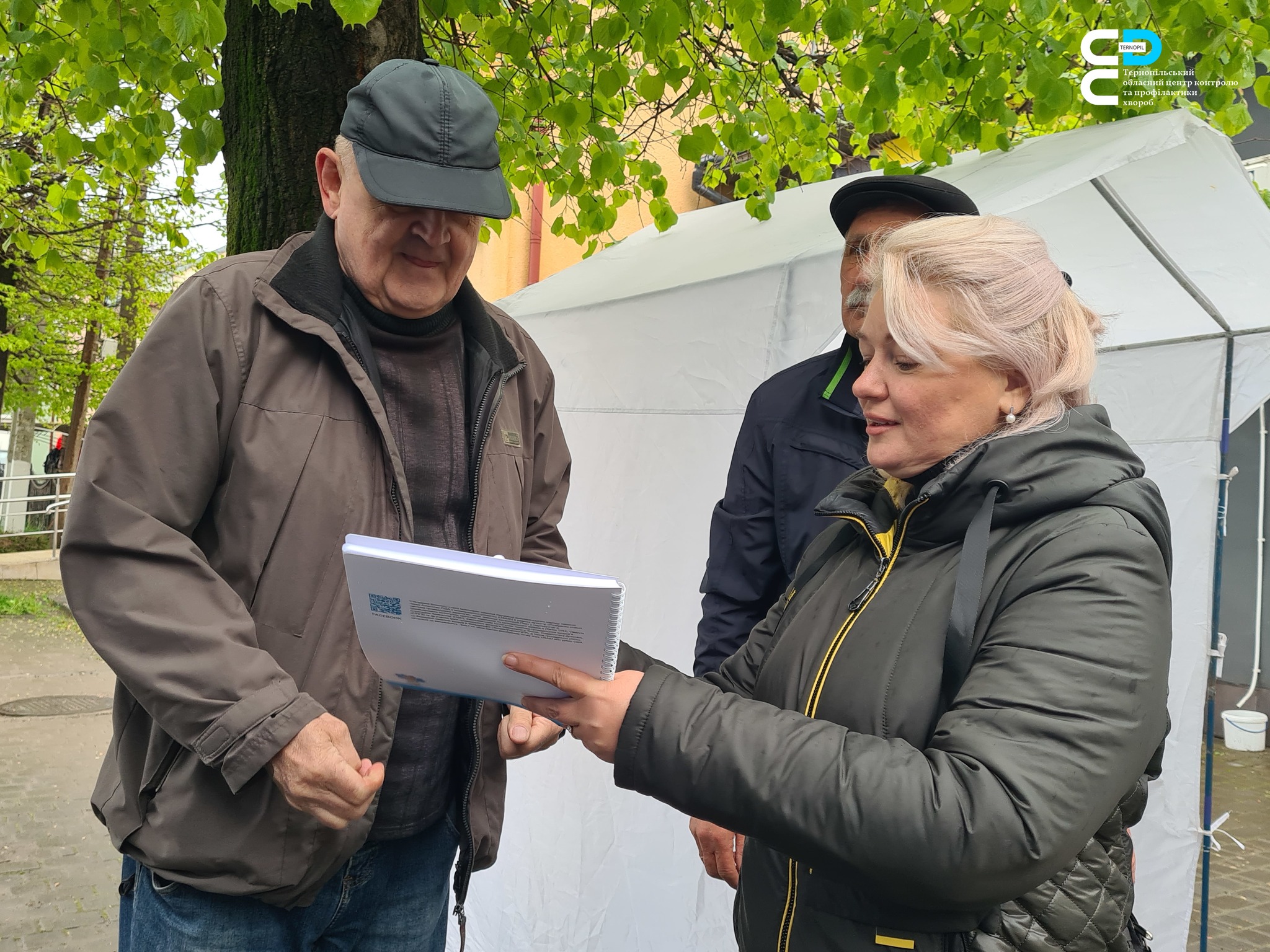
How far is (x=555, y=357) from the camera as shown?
13.5 feet

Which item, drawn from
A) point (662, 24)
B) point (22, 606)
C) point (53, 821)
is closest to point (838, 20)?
point (662, 24)

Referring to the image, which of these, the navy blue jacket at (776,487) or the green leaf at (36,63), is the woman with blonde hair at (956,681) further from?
the green leaf at (36,63)

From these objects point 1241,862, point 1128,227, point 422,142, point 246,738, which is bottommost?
point 1241,862

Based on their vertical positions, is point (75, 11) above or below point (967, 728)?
above

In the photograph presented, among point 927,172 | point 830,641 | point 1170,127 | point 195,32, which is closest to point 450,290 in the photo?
point 830,641

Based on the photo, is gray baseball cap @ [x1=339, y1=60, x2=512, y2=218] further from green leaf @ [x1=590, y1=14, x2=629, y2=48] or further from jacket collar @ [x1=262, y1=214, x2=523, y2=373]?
green leaf @ [x1=590, y1=14, x2=629, y2=48]

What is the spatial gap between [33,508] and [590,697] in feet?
69.3

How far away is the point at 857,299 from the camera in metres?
2.40

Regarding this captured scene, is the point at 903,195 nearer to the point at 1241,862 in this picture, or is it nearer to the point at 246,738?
the point at 246,738

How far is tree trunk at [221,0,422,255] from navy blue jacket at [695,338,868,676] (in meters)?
1.33

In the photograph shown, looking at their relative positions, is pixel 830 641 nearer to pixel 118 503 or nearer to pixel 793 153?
pixel 118 503

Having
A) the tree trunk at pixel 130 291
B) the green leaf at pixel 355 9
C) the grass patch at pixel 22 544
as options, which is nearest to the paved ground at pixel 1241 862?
the green leaf at pixel 355 9

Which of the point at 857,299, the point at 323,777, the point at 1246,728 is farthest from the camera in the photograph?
the point at 1246,728

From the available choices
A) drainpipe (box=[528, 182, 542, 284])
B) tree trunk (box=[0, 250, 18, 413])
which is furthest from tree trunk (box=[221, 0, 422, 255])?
tree trunk (box=[0, 250, 18, 413])
